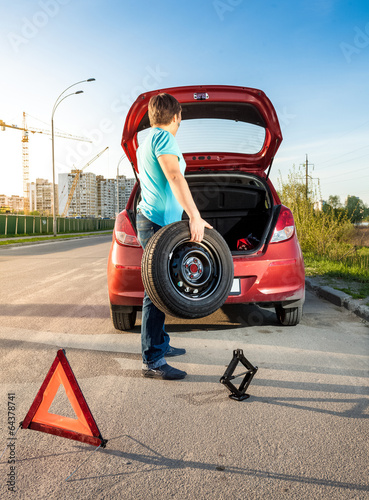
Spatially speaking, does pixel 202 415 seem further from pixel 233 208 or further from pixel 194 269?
pixel 233 208

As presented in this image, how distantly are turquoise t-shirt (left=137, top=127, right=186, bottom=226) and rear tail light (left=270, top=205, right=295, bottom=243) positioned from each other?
55.4 inches

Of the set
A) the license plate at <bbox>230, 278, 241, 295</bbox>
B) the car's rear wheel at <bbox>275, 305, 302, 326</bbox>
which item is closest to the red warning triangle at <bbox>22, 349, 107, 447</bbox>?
the license plate at <bbox>230, 278, 241, 295</bbox>

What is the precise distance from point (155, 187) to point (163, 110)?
55 cm

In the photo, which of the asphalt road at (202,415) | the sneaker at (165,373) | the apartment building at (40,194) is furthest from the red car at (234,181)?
the apartment building at (40,194)

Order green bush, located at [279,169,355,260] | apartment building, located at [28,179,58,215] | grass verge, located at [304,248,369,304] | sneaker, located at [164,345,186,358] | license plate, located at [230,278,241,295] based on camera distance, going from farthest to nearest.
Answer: apartment building, located at [28,179,58,215] → green bush, located at [279,169,355,260] → grass verge, located at [304,248,369,304] → license plate, located at [230,278,241,295] → sneaker, located at [164,345,186,358]

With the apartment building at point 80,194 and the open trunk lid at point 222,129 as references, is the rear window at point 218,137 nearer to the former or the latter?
the open trunk lid at point 222,129

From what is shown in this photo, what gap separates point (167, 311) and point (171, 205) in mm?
783

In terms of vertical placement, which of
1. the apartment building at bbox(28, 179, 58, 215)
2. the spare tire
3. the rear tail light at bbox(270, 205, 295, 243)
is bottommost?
the spare tire

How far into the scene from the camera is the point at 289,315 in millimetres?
4801

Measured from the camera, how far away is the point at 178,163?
3.06 meters

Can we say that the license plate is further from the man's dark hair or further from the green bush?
the green bush

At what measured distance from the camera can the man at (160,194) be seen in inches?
120

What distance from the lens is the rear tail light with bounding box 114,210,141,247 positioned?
4328 millimetres

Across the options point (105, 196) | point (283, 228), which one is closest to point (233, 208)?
point (283, 228)
